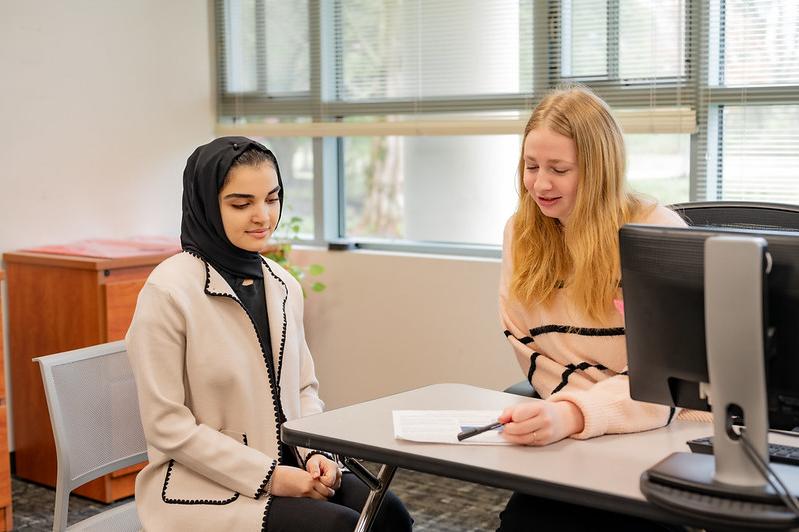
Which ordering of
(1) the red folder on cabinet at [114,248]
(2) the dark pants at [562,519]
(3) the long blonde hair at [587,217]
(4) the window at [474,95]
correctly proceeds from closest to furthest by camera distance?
(2) the dark pants at [562,519] < (3) the long blonde hair at [587,217] < (4) the window at [474,95] < (1) the red folder on cabinet at [114,248]

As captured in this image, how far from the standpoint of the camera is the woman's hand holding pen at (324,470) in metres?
1.93

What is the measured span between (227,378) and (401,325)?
1.97 meters

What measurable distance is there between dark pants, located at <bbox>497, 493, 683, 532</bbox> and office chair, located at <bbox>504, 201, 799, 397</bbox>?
13.6 inches

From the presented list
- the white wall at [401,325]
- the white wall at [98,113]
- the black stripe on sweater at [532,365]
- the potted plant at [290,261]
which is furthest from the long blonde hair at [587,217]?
the white wall at [98,113]

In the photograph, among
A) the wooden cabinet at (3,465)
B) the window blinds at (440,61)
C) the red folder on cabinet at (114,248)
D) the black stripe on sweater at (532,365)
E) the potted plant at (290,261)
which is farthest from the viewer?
the potted plant at (290,261)

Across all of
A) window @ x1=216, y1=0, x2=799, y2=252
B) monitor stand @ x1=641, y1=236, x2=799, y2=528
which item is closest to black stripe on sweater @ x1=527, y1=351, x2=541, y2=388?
monitor stand @ x1=641, y1=236, x2=799, y2=528

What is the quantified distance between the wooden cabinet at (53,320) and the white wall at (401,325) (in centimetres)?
82

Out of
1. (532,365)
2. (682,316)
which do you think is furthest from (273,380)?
(682,316)

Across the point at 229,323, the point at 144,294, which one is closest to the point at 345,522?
the point at 229,323

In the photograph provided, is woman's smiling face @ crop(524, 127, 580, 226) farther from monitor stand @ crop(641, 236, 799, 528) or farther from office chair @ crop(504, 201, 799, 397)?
monitor stand @ crop(641, 236, 799, 528)

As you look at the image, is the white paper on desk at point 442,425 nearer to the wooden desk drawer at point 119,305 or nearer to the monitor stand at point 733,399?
the monitor stand at point 733,399

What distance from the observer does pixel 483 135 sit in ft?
12.2

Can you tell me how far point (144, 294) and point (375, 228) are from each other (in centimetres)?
225

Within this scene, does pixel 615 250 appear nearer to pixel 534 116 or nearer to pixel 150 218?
pixel 534 116
